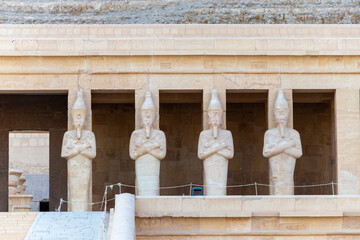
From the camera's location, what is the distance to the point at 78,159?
25812mm

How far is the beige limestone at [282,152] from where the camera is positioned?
2592 cm

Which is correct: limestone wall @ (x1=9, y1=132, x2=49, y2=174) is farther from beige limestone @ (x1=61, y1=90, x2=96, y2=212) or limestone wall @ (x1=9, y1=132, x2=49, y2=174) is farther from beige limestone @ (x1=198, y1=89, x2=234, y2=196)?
beige limestone @ (x1=198, y1=89, x2=234, y2=196)

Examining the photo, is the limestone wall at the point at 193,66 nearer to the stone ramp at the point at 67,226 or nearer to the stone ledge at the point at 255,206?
the stone ledge at the point at 255,206

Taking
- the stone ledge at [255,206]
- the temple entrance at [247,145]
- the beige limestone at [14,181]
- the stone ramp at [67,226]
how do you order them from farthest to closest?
the beige limestone at [14,181] < the temple entrance at [247,145] < the stone ledge at [255,206] < the stone ramp at [67,226]

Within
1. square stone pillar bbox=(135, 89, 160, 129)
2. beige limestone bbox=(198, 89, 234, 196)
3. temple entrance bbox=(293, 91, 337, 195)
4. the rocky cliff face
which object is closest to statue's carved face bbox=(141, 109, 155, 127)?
square stone pillar bbox=(135, 89, 160, 129)

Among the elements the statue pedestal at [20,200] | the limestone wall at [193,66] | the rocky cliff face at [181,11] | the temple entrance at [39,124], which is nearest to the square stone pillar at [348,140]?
the limestone wall at [193,66]

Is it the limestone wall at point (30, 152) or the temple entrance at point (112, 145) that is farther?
the limestone wall at point (30, 152)

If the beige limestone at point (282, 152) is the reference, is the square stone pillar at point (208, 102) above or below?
above

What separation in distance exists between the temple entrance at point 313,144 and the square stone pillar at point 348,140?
3925mm

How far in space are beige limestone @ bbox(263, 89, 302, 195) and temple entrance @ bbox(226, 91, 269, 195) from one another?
4.69 meters

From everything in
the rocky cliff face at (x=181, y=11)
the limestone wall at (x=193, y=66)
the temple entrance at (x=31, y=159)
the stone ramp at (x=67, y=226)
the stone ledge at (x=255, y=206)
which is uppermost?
the rocky cliff face at (x=181, y=11)

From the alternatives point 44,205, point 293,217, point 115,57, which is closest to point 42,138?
point 44,205

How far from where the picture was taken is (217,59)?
87.0 feet

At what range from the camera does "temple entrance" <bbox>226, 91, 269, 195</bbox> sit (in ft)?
102
